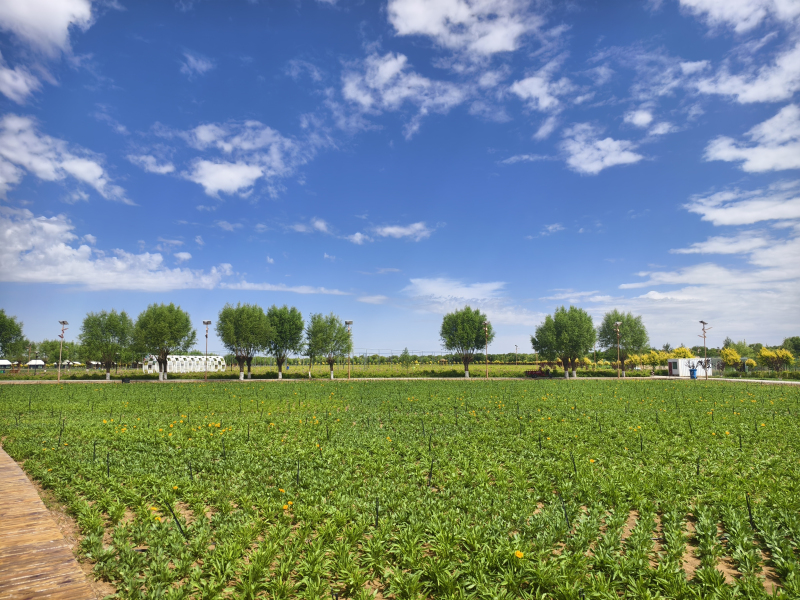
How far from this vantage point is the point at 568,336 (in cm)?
5444

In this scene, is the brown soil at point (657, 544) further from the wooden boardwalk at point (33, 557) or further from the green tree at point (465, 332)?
the green tree at point (465, 332)

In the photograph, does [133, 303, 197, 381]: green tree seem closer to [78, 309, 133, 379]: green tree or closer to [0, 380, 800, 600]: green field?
[78, 309, 133, 379]: green tree

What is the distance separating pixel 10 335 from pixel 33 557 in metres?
82.1

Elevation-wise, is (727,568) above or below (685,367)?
above

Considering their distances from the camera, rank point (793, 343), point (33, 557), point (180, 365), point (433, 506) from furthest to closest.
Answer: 1. point (793, 343)
2. point (180, 365)
3. point (433, 506)
4. point (33, 557)

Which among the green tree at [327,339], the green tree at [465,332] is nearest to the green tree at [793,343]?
the green tree at [465,332]

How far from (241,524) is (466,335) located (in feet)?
176

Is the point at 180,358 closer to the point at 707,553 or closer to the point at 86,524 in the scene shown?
the point at 86,524

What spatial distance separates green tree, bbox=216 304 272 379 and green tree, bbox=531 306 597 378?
38.9 metres

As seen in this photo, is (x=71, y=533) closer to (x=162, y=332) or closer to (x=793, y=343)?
(x=162, y=332)

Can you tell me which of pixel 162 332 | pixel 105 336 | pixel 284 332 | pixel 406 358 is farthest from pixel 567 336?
pixel 105 336

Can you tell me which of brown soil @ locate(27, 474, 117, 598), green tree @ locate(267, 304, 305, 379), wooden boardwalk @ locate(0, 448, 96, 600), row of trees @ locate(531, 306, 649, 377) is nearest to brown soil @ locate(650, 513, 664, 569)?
brown soil @ locate(27, 474, 117, 598)

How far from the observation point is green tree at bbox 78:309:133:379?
189 feet

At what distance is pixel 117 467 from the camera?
8406mm
